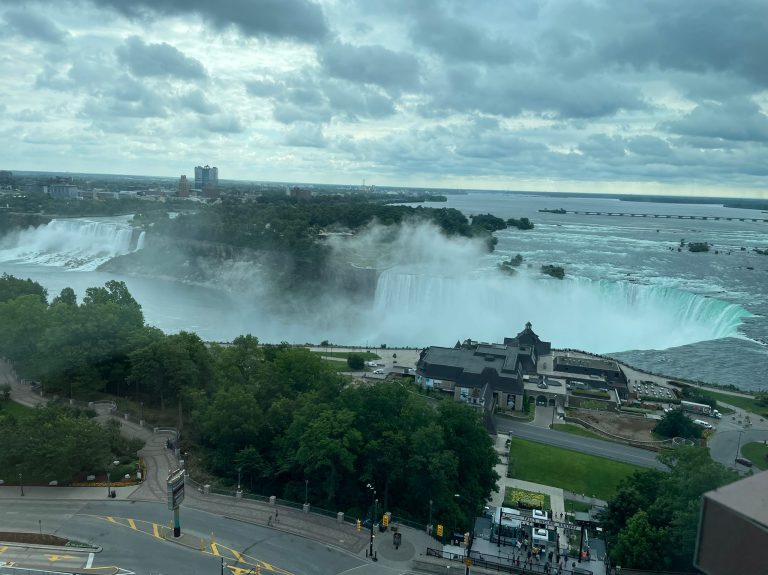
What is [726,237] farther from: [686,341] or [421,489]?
[421,489]

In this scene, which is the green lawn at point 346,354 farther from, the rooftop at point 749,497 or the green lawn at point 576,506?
the rooftop at point 749,497

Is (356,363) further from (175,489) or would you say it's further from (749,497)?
(749,497)

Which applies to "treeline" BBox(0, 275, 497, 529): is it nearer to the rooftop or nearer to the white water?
the rooftop

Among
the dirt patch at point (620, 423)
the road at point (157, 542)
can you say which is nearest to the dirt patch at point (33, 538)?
the road at point (157, 542)

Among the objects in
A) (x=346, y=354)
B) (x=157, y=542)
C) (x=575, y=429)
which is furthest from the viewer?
(x=346, y=354)

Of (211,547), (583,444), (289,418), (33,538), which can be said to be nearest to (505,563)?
(211,547)

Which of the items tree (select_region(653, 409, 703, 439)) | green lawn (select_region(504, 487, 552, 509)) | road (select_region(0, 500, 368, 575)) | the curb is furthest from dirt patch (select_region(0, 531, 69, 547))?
tree (select_region(653, 409, 703, 439))
